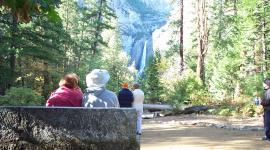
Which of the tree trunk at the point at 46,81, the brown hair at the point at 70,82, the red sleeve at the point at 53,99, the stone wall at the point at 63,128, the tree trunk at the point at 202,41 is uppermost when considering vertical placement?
the tree trunk at the point at 202,41

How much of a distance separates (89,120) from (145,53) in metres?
143

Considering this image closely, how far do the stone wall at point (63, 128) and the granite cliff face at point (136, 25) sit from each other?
135m

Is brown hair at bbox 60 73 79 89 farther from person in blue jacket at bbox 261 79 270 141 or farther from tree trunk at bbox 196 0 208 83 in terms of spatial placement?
tree trunk at bbox 196 0 208 83

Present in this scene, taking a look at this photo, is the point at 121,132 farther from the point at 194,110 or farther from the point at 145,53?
the point at 145,53

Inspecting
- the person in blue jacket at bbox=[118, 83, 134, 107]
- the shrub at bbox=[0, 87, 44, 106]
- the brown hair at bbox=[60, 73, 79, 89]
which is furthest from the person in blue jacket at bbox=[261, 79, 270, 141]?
the shrub at bbox=[0, 87, 44, 106]

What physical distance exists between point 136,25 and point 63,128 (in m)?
179

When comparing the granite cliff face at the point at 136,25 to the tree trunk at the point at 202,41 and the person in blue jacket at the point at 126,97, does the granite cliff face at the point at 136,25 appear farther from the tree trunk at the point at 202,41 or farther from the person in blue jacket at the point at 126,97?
the person in blue jacket at the point at 126,97

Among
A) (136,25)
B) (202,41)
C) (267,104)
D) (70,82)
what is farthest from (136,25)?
(70,82)

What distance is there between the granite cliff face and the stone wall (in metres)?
135

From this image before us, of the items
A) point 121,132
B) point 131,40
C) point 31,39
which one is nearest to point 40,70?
point 31,39

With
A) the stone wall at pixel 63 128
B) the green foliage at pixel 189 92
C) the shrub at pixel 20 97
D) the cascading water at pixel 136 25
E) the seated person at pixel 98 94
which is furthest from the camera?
the cascading water at pixel 136 25

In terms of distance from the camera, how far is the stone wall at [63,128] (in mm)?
2781

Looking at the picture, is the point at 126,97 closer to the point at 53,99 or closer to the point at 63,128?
the point at 53,99

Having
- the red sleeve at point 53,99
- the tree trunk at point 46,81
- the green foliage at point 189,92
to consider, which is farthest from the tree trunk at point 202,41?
the red sleeve at point 53,99
